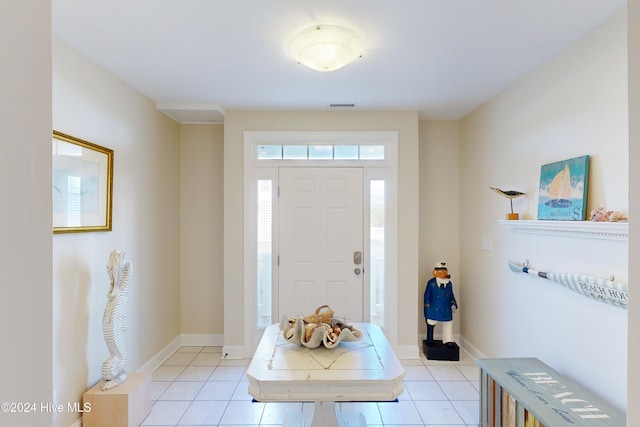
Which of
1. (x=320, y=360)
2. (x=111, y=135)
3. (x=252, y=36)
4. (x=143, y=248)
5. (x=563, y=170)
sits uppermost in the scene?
(x=252, y=36)

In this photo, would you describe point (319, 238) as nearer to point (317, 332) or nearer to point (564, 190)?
point (317, 332)

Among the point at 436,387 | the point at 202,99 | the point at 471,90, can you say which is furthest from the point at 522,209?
the point at 202,99

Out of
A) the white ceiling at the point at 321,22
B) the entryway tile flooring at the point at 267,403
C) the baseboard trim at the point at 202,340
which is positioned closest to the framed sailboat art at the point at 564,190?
the white ceiling at the point at 321,22

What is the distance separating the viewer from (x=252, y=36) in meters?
2.11

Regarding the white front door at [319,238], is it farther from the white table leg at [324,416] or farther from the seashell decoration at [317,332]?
the white table leg at [324,416]

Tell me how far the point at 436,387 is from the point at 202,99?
10.8ft

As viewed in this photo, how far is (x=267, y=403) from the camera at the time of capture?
2545mm

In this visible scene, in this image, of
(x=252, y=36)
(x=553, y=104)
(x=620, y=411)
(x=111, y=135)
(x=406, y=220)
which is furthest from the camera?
(x=406, y=220)

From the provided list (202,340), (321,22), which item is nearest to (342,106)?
(321,22)

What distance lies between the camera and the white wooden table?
1685mm

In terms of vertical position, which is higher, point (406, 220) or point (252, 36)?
point (252, 36)

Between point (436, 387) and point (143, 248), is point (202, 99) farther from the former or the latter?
point (436, 387)

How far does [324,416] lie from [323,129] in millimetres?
2606

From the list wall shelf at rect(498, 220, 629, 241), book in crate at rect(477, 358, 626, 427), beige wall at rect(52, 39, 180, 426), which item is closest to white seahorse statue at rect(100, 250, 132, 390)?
beige wall at rect(52, 39, 180, 426)
